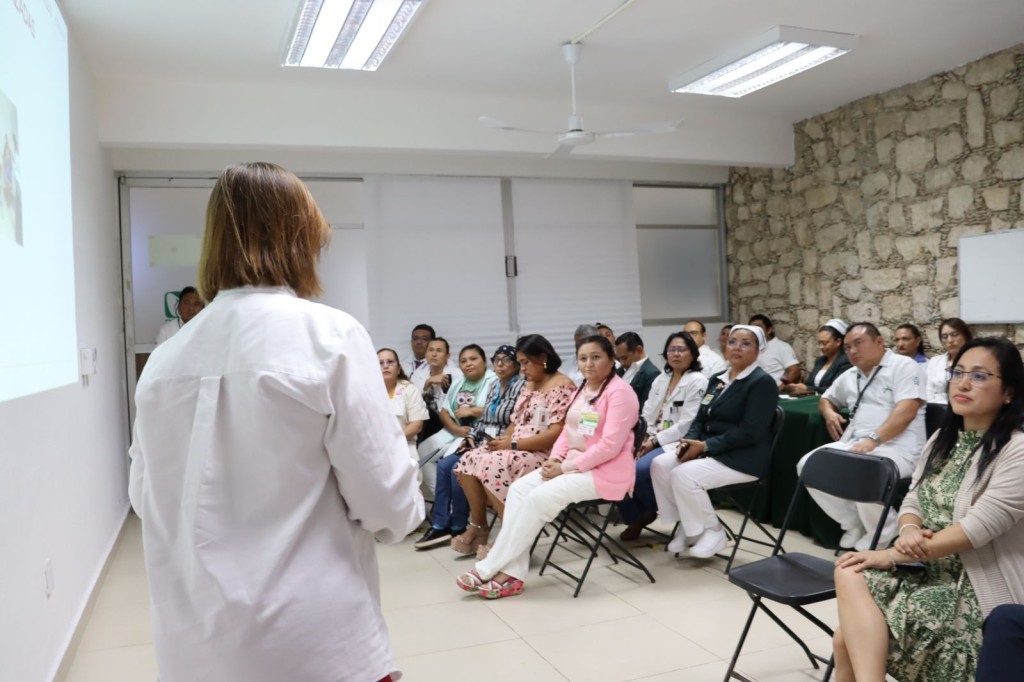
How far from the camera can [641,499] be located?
14.2ft

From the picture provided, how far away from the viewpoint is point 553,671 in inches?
110

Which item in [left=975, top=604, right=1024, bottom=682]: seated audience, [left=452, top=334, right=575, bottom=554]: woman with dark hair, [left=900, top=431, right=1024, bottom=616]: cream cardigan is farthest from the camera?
[left=452, top=334, right=575, bottom=554]: woman with dark hair

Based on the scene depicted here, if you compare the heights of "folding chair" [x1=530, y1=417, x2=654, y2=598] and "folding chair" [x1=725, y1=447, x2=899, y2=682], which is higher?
"folding chair" [x1=725, y1=447, x2=899, y2=682]

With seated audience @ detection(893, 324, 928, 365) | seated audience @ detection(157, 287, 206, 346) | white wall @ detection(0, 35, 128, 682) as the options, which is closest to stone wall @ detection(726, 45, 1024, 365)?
seated audience @ detection(893, 324, 928, 365)

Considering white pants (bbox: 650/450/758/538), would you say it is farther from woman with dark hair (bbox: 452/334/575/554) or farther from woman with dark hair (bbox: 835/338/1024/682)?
woman with dark hair (bbox: 835/338/1024/682)

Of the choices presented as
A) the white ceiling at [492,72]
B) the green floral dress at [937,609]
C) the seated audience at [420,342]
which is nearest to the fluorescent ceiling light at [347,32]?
the white ceiling at [492,72]

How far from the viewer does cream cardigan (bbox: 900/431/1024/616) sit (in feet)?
6.52

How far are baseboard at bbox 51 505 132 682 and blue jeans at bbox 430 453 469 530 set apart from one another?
179 cm

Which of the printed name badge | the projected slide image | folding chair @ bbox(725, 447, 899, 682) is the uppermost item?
the projected slide image

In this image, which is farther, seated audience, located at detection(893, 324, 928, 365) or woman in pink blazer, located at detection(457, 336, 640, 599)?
seated audience, located at detection(893, 324, 928, 365)

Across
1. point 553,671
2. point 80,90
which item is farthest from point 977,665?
point 80,90

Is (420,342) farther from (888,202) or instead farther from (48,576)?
(48,576)

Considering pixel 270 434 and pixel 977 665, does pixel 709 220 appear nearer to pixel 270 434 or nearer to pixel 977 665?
pixel 977 665

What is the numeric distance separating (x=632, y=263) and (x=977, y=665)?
605 cm
